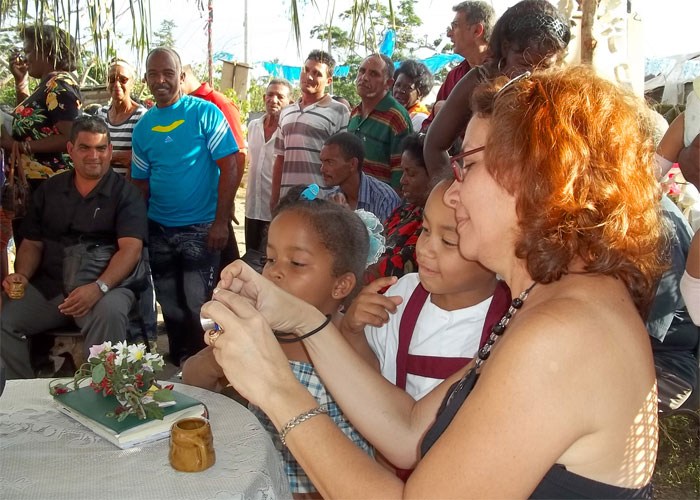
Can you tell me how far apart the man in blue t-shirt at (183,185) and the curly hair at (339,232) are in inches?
79.8

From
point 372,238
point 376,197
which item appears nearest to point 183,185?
point 376,197

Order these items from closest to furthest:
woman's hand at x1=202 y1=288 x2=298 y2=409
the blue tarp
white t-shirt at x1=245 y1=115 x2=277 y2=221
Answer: woman's hand at x1=202 y1=288 x2=298 y2=409 < white t-shirt at x1=245 y1=115 x2=277 y2=221 < the blue tarp

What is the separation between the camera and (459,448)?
1.08m

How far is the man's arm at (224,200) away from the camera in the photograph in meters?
4.40

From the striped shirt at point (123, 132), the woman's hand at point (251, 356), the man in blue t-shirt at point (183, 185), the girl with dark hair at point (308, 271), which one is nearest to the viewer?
the woman's hand at point (251, 356)

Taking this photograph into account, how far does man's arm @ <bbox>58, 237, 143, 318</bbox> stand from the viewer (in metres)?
3.67

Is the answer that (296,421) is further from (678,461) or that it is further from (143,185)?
(143,185)

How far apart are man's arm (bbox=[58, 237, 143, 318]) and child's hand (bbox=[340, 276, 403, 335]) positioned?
88.1 inches

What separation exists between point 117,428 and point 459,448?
1.00 metres

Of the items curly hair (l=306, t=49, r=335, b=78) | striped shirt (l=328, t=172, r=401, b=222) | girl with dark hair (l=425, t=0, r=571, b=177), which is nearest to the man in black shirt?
striped shirt (l=328, t=172, r=401, b=222)

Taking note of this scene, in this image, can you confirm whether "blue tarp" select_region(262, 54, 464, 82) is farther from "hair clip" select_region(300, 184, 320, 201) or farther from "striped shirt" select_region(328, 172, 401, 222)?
"hair clip" select_region(300, 184, 320, 201)

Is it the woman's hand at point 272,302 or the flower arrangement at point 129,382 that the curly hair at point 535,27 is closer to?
the woman's hand at point 272,302

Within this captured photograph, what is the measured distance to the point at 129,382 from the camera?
5.94 feet

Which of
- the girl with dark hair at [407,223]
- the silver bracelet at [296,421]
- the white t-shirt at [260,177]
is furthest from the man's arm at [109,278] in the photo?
the silver bracelet at [296,421]
